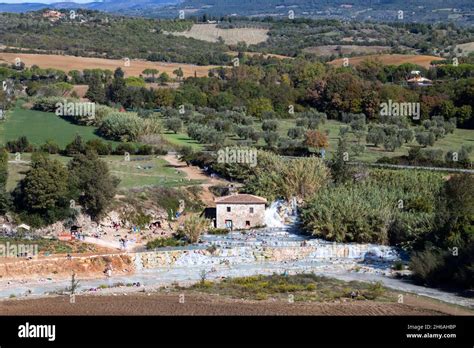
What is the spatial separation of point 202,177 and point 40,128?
19408 millimetres

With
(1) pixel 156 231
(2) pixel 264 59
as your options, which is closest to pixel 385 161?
(1) pixel 156 231

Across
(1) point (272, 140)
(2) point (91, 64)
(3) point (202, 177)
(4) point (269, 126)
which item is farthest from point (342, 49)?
(3) point (202, 177)

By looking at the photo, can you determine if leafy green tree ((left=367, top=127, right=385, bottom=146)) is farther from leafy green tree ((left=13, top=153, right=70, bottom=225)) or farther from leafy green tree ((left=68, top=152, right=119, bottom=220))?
leafy green tree ((left=13, top=153, right=70, bottom=225))

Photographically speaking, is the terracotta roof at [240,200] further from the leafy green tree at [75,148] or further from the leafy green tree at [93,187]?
the leafy green tree at [75,148]

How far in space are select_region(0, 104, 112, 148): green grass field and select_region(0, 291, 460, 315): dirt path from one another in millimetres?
27561

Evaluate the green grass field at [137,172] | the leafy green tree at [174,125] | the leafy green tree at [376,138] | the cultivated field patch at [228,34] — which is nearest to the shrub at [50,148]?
the green grass field at [137,172]

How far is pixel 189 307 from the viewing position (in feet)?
103

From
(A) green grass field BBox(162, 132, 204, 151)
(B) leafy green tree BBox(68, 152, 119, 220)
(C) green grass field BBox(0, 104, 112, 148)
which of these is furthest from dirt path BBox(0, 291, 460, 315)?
(C) green grass field BBox(0, 104, 112, 148)

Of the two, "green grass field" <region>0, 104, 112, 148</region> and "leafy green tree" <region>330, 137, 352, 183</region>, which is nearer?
"leafy green tree" <region>330, 137, 352, 183</region>

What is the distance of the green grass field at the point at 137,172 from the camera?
1924 inches

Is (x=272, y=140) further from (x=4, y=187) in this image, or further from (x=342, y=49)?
(x=342, y=49)

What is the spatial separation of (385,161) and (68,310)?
28572 mm

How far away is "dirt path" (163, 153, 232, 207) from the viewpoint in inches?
1912

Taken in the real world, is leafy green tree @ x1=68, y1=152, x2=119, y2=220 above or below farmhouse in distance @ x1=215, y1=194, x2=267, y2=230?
above
